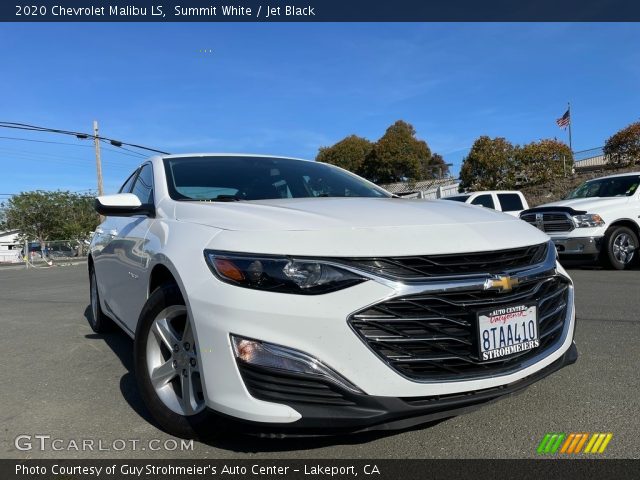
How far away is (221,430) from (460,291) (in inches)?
51.3

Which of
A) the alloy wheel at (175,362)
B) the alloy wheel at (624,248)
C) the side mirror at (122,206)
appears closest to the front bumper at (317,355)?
the alloy wheel at (175,362)

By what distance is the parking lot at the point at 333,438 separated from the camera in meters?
2.44

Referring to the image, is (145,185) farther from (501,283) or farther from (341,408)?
(501,283)

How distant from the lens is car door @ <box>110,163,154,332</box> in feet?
10.2

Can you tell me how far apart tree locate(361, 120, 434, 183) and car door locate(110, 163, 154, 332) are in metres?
49.9

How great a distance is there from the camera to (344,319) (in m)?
2.03

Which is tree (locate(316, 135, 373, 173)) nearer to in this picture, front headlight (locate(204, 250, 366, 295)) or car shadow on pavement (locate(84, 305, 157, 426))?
car shadow on pavement (locate(84, 305, 157, 426))

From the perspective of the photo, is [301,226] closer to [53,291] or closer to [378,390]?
[378,390]

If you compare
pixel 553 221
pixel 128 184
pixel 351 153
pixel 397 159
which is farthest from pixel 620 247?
pixel 351 153

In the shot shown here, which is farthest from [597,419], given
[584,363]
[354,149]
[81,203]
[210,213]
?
[81,203]

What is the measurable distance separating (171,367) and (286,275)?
0.94 meters

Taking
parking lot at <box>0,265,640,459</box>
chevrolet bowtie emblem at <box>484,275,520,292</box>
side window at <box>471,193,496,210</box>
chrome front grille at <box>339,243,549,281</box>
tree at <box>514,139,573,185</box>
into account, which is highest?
tree at <box>514,139,573,185</box>

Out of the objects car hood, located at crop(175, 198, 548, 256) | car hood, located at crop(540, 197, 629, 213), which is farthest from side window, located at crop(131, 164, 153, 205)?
car hood, located at crop(540, 197, 629, 213)

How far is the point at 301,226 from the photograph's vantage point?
90.4 inches
